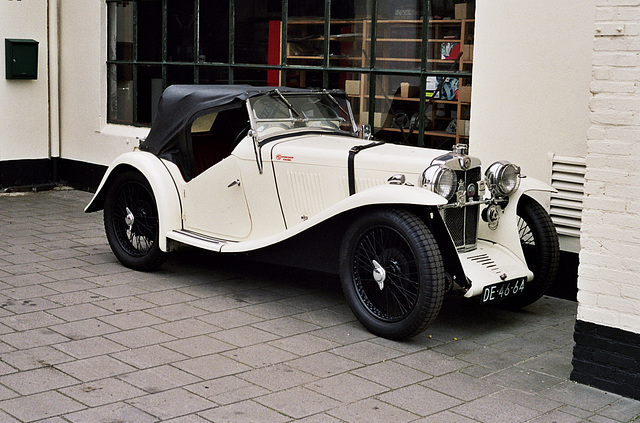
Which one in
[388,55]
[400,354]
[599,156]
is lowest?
[400,354]

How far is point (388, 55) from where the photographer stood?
8172 millimetres

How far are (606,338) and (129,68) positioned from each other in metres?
8.06

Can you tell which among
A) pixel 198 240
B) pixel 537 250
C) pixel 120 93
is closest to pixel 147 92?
pixel 120 93

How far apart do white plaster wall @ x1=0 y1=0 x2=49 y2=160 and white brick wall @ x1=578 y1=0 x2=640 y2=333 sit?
339 inches

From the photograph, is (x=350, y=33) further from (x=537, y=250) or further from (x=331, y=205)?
(x=537, y=250)

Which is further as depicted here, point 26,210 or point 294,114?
point 26,210

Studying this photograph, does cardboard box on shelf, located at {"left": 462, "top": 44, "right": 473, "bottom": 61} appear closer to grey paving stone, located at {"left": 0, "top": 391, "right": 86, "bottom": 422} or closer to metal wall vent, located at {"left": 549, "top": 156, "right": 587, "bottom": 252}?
metal wall vent, located at {"left": 549, "top": 156, "right": 587, "bottom": 252}

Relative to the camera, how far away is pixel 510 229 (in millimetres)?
6066

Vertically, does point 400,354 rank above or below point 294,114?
below

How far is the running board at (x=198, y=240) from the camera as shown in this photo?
654 centimetres

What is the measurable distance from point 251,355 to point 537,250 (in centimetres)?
223

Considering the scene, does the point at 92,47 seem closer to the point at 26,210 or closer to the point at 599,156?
the point at 26,210

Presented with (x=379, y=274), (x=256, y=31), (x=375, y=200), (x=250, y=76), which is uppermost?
(x=256, y=31)

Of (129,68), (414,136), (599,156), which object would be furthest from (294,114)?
(129,68)
